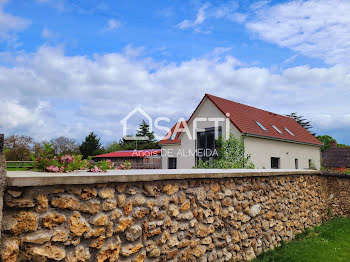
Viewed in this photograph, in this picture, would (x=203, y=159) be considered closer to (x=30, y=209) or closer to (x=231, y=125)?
(x=231, y=125)

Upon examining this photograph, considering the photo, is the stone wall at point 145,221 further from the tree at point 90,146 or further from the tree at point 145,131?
the tree at point 145,131

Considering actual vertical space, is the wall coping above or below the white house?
below

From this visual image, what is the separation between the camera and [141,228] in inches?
140

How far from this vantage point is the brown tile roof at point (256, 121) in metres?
17.5

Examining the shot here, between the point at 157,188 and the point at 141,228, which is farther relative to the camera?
the point at 157,188

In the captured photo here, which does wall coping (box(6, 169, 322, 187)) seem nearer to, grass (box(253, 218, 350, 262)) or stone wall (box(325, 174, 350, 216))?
grass (box(253, 218, 350, 262))

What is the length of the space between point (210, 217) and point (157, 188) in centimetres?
132

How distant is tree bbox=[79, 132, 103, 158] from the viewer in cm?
3666

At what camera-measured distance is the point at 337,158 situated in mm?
31203

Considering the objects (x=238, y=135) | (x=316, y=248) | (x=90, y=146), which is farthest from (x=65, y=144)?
(x=316, y=248)

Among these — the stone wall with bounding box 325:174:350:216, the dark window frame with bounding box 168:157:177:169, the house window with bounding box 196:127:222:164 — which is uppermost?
the house window with bounding box 196:127:222:164

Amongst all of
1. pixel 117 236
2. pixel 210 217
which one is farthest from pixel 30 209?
pixel 210 217

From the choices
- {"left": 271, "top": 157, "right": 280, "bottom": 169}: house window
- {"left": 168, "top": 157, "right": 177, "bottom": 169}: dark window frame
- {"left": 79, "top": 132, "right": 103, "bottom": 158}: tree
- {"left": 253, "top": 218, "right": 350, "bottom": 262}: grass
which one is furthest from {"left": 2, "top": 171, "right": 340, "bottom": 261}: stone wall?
{"left": 79, "top": 132, "right": 103, "bottom": 158}: tree

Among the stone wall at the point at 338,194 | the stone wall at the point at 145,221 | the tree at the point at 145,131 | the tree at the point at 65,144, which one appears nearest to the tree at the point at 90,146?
the tree at the point at 65,144
